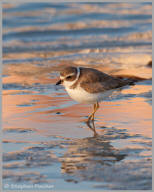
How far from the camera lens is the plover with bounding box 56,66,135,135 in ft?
20.6

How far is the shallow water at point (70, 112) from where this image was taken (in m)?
4.39

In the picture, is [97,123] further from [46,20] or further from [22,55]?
[46,20]

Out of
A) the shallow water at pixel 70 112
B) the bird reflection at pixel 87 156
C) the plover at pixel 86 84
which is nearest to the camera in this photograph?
the shallow water at pixel 70 112

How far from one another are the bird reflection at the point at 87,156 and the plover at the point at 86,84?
965mm

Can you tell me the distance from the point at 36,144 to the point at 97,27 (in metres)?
10.4

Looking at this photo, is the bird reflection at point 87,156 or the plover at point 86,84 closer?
the bird reflection at point 87,156

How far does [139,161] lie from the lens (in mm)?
4668

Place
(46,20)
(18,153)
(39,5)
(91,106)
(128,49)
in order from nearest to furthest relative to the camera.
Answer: (18,153), (91,106), (128,49), (46,20), (39,5)

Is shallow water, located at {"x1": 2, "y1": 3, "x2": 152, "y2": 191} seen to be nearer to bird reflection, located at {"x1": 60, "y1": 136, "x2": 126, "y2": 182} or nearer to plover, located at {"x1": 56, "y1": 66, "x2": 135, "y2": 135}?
bird reflection, located at {"x1": 60, "y1": 136, "x2": 126, "y2": 182}

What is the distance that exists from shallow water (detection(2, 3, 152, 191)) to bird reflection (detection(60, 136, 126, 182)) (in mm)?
11

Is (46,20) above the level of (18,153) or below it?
above

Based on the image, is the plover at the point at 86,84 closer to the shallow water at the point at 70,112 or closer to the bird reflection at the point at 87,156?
the shallow water at the point at 70,112

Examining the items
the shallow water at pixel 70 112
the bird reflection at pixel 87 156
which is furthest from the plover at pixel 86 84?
the bird reflection at pixel 87 156

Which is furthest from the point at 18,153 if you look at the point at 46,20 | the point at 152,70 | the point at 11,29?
the point at 46,20
